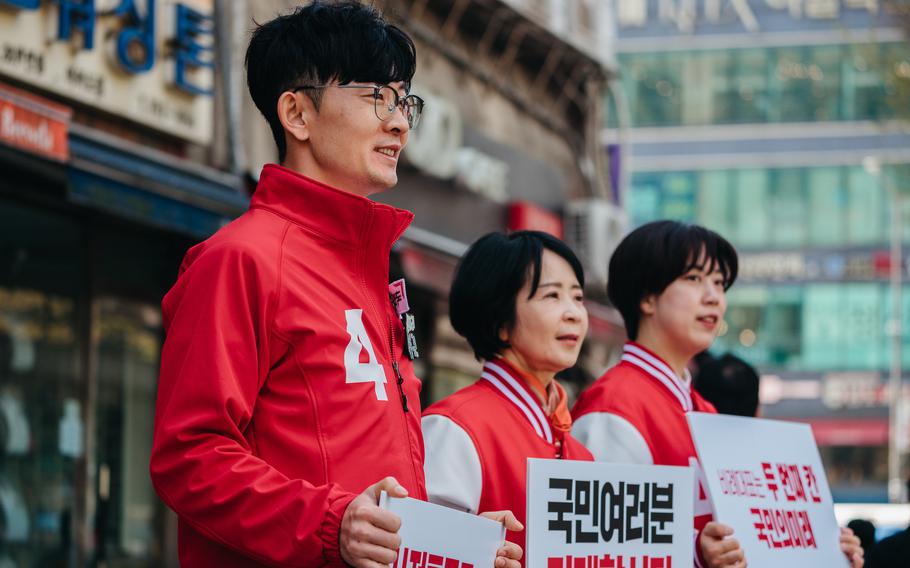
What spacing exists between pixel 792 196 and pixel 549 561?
39.5 m

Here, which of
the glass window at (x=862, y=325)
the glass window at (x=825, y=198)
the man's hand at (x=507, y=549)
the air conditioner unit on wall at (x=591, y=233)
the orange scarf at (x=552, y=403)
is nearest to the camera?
the man's hand at (x=507, y=549)

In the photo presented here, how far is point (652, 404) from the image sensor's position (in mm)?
4199

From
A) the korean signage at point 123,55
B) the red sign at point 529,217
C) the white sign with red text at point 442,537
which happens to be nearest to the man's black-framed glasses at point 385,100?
the white sign with red text at point 442,537

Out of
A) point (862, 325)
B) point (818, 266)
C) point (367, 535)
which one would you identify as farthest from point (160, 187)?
point (862, 325)

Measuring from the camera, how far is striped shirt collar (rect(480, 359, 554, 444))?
3883 mm

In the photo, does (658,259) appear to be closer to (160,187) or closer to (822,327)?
(160,187)

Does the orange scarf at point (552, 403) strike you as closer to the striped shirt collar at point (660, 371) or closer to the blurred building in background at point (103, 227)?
the striped shirt collar at point (660, 371)

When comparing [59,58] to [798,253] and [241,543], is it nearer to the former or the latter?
[241,543]

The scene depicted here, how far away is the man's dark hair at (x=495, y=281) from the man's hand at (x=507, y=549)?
0.99m

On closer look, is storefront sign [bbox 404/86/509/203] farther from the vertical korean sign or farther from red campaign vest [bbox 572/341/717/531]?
the vertical korean sign

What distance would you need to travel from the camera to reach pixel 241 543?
2480 mm

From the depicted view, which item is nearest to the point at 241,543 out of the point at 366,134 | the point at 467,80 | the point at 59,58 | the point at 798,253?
the point at 366,134

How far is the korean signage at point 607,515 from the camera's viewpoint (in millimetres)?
3348

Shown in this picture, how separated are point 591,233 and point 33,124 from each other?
9617 mm
